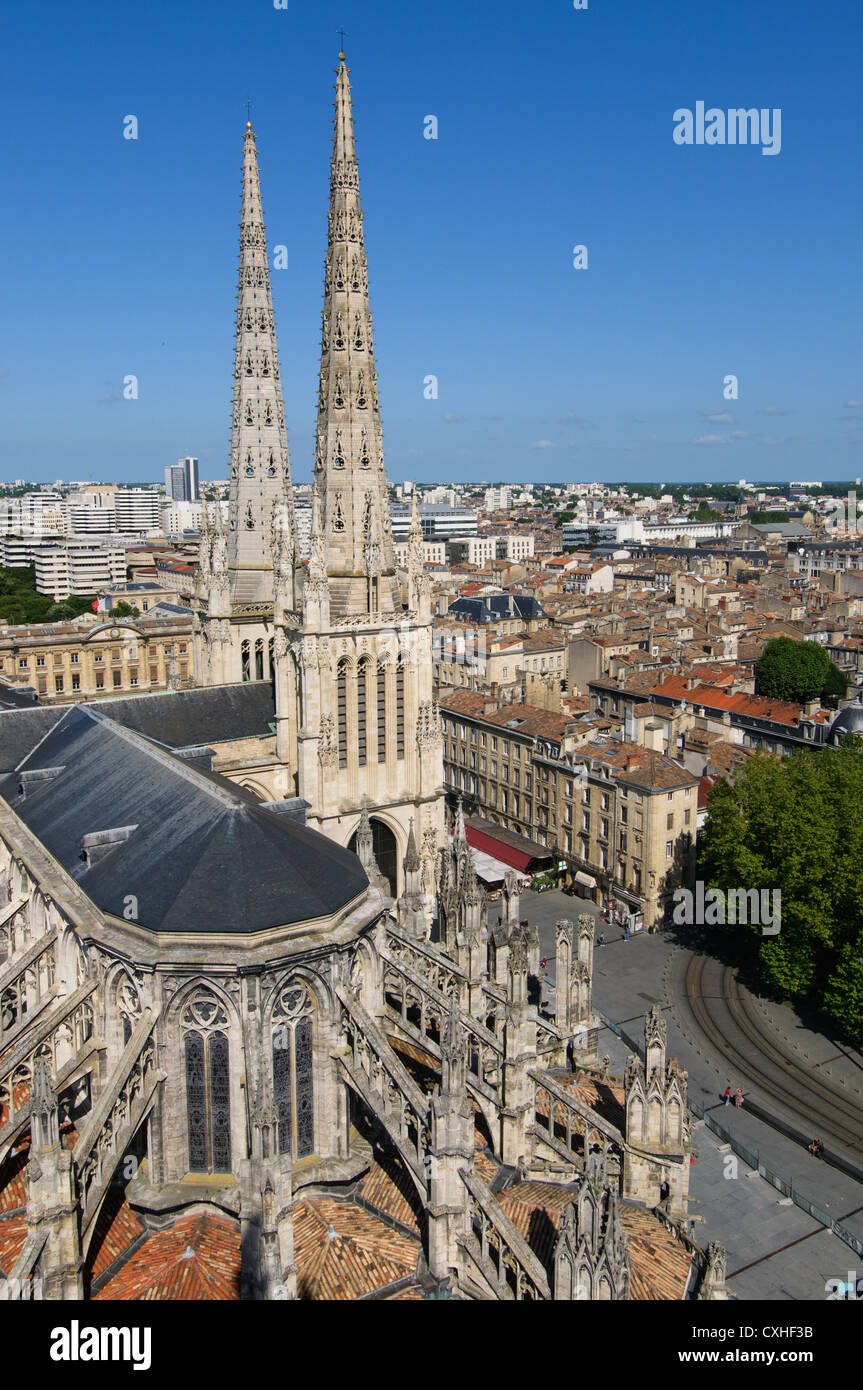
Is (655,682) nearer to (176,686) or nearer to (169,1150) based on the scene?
(176,686)

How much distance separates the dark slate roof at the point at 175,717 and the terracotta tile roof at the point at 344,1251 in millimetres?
22456

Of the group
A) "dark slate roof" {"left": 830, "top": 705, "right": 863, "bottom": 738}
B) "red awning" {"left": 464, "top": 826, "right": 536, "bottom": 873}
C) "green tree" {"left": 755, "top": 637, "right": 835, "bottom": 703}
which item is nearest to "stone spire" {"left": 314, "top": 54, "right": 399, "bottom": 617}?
"red awning" {"left": 464, "top": 826, "right": 536, "bottom": 873}

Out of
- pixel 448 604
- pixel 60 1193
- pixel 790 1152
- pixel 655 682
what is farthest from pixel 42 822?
pixel 448 604

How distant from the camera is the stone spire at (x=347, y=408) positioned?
3819cm

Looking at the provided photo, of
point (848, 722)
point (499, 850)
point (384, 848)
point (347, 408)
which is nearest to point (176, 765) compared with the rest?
point (384, 848)

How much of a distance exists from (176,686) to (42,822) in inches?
913

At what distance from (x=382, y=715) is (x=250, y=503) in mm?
13865

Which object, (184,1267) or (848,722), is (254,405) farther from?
(848,722)

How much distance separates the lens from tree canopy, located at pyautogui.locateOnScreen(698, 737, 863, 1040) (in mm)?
42656

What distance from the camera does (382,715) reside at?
4147cm

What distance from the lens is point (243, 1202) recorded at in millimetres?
22031

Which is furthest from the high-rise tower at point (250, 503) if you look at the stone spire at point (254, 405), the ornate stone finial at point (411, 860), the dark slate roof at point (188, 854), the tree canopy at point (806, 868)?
the tree canopy at point (806, 868)

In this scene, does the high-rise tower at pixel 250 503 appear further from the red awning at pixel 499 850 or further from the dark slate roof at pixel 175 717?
the red awning at pixel 499 850

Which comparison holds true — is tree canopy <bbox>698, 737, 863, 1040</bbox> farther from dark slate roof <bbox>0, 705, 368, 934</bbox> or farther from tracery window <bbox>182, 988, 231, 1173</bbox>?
tracery window <bbox>182, 988, 231, 1173</bbox>
